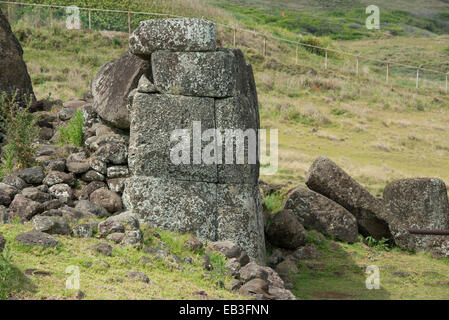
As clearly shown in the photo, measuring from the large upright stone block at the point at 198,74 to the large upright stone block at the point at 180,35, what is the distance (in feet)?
0.38

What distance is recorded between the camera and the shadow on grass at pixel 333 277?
33.3ft

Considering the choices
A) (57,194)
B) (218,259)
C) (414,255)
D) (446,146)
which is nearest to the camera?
(218,259)

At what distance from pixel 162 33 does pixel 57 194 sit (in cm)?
286

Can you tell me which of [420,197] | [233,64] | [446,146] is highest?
[233,64]

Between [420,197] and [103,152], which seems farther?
[420,197]

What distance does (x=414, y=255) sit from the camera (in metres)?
13.0

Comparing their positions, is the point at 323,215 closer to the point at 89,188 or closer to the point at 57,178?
the point at 89,188

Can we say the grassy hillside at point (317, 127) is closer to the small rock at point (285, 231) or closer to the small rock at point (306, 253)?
the small rock at point (306, 253)

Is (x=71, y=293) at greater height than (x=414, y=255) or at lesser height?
greater

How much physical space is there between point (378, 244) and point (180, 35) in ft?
18.7

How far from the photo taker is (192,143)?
10312mm

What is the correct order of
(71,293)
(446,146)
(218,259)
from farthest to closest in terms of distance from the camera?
(446,146) → (218,259) → (71,293)
